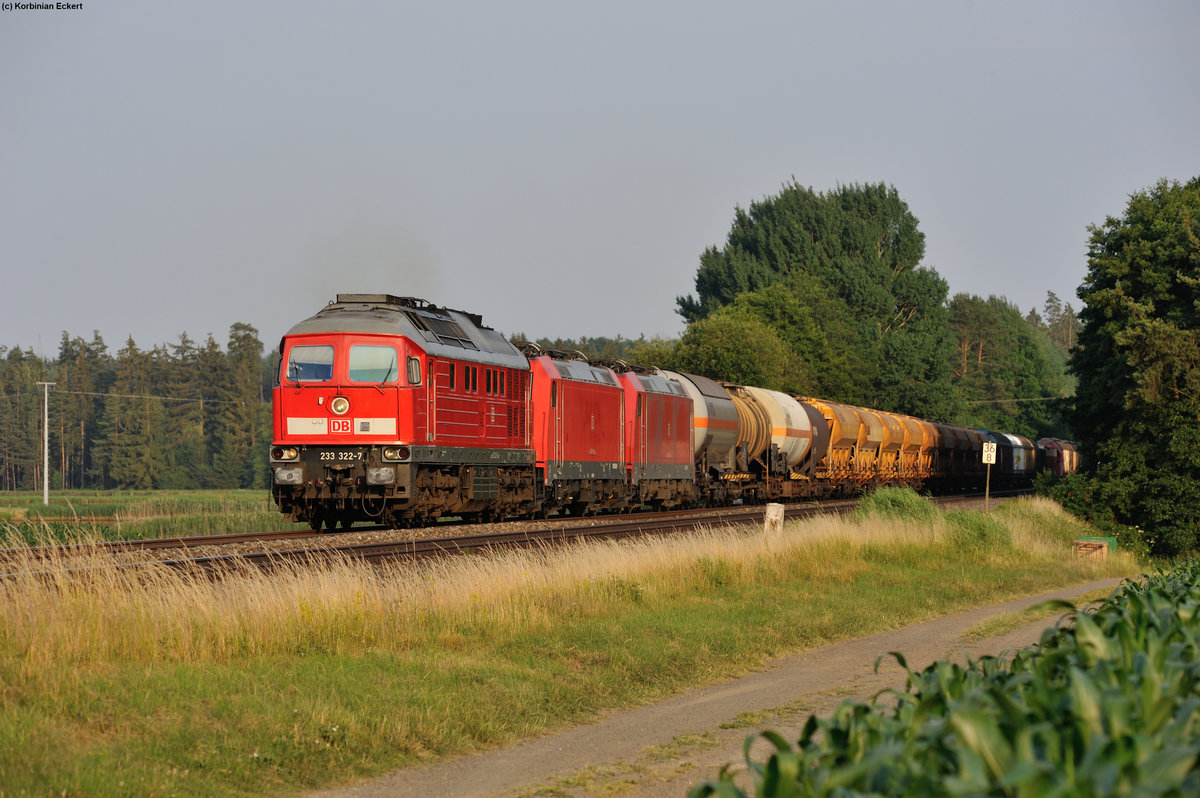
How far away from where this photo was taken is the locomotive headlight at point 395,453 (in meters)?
25.3

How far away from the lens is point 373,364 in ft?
85.6

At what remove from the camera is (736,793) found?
13.6ft

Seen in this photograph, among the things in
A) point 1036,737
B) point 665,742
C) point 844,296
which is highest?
point 844,296

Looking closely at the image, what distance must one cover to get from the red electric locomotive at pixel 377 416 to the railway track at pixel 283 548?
950 mm

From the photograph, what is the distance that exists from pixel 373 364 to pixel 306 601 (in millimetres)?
13625

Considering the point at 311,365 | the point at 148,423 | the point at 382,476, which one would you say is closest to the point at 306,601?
the point at 382,476

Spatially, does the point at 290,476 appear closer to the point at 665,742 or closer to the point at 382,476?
the point at 382,476

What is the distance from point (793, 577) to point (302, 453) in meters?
10.9

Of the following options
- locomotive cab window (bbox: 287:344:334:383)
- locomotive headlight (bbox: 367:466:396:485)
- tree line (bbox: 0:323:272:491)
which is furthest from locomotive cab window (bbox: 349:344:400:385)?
tree line (bbox: 0:323:272:491)

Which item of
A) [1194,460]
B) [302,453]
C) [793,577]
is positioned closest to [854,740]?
[793,577]

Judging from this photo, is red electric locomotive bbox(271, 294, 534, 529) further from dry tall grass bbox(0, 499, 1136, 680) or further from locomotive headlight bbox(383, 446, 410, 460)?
dry tall grass bbox(0, 499, 1136, 680)

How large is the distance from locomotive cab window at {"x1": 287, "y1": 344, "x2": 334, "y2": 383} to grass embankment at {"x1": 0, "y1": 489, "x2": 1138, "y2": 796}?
8.46m

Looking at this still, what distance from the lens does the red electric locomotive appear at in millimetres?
25641

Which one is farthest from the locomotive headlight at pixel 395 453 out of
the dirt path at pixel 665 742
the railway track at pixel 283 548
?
the dirt path at pixel 665 742
